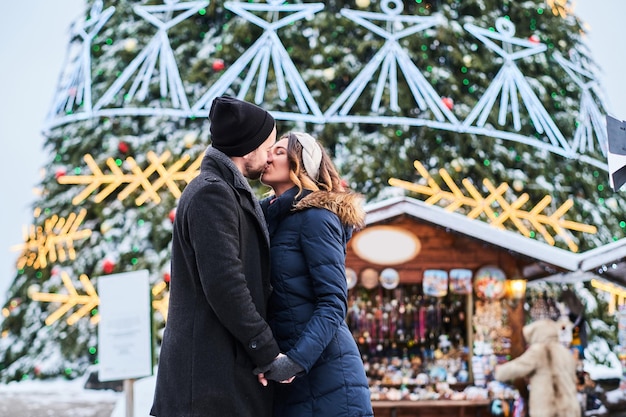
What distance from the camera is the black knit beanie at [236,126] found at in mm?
2779

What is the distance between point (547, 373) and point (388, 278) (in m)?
1.61

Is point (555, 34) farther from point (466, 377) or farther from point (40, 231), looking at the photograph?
point (40, 231)

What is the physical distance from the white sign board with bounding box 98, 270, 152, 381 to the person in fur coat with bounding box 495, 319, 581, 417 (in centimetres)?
364

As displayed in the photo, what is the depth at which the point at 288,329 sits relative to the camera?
9.14ft

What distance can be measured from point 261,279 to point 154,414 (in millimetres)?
546

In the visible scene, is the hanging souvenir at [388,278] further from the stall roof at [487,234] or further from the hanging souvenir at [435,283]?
the stall roof at [487,234]

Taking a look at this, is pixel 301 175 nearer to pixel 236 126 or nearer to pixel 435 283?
pixel 236 126

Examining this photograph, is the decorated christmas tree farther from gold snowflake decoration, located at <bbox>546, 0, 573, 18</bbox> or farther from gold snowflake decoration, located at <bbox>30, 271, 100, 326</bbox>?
→ gold snowflake decoration, located at <bbox>546, 0, 573, 18</bbox>

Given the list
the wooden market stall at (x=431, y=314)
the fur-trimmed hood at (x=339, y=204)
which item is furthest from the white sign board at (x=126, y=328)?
the wooden market stall at (x=431, y=314)

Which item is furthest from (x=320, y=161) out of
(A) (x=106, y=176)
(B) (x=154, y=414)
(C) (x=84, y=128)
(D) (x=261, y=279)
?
(C) (x=84, y=128)

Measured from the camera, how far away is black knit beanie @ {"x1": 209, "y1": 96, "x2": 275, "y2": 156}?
9.12 ft

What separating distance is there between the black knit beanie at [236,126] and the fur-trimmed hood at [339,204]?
258 mm

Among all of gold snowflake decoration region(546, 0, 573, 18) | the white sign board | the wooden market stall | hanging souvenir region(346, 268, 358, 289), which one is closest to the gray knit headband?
the white sign board

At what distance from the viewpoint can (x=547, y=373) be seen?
7.28 meters
